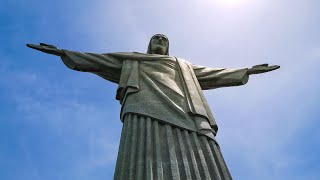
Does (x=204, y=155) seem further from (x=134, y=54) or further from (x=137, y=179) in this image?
(x=134, y=54)

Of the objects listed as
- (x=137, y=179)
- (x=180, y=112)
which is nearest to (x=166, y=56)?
(x=180, y=112)

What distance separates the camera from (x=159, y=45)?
38.9 feet

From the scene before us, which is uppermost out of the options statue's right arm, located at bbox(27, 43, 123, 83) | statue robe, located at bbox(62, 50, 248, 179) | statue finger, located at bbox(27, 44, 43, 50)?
statue finger, located at bbox(27, 44, 43, 50)

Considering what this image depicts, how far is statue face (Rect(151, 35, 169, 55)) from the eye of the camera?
11.8 m

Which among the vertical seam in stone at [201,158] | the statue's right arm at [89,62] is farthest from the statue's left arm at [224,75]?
the vertical seam in stone at [201,158]

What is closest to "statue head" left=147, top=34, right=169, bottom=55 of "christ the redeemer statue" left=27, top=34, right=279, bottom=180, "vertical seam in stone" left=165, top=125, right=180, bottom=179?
"christ the redeemer statue" left=27, top=34, right=279, bottom=180

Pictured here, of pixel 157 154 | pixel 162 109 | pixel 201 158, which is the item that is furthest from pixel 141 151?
pixel 162 109

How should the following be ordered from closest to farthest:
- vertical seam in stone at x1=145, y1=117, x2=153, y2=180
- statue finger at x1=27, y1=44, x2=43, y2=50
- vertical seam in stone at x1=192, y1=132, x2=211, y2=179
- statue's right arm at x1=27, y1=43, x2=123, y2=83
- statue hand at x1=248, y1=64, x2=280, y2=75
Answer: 1. vertical seam in stone at x1=145, y1=117, x2=153, y2=180
2. vertical seam in stone at x1=192, y1=132, x2=211, y2=179
3. statue finger at x1=27, y1=44, x2=43, y2=50
4. statue's right arm at x1=27, y1=43, x2=123, y2=83
5. statue hand at x1=248, y1=64, x2=280, y2=75

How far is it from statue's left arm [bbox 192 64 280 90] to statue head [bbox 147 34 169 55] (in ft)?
3.15

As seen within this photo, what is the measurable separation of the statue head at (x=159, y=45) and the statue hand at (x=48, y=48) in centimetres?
229

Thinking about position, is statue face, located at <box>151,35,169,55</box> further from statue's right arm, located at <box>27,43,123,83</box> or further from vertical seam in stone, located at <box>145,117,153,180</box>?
vertical seam in stone, located at <box>145,117,153,180</box>

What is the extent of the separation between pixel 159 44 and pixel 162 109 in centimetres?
336

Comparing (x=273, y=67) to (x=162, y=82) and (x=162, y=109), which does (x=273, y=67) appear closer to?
(x=162, y=82)

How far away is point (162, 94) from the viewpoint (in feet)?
30.5
